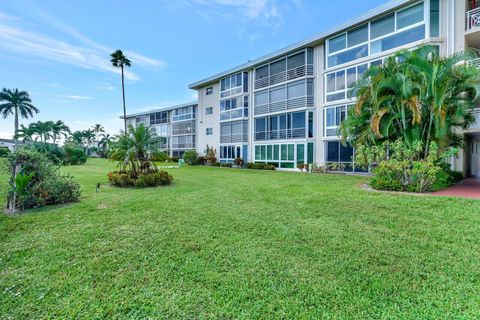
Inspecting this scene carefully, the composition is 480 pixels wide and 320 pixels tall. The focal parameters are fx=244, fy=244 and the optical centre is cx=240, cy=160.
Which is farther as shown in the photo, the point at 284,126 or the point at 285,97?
the point at 284,126

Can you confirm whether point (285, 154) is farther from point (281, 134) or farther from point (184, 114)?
point (184, 114)

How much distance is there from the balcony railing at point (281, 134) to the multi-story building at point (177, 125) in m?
16.9

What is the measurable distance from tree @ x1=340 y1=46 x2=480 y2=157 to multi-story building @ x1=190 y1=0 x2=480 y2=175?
81.3 inches

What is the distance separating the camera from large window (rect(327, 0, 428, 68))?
14.8m

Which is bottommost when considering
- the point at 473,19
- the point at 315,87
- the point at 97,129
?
the point at 315,87

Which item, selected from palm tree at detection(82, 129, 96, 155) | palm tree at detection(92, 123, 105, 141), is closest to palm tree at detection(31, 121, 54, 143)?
palm tree at detection(82, 129, 96, 155)

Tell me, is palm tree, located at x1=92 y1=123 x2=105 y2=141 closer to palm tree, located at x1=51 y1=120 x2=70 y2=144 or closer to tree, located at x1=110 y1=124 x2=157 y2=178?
palm tree, located at x1=51 y1=120 x2=70 y2=144

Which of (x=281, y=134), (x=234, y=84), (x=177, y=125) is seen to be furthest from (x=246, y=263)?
(x=177, y=125)

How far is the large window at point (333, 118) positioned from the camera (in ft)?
61.5

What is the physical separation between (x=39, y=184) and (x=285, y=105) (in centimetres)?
1906

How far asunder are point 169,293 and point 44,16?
1537cm

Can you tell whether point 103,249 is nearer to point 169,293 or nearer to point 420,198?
point 169,293

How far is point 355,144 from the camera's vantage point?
12883 millimetres

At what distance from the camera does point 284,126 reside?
23.1 metres
